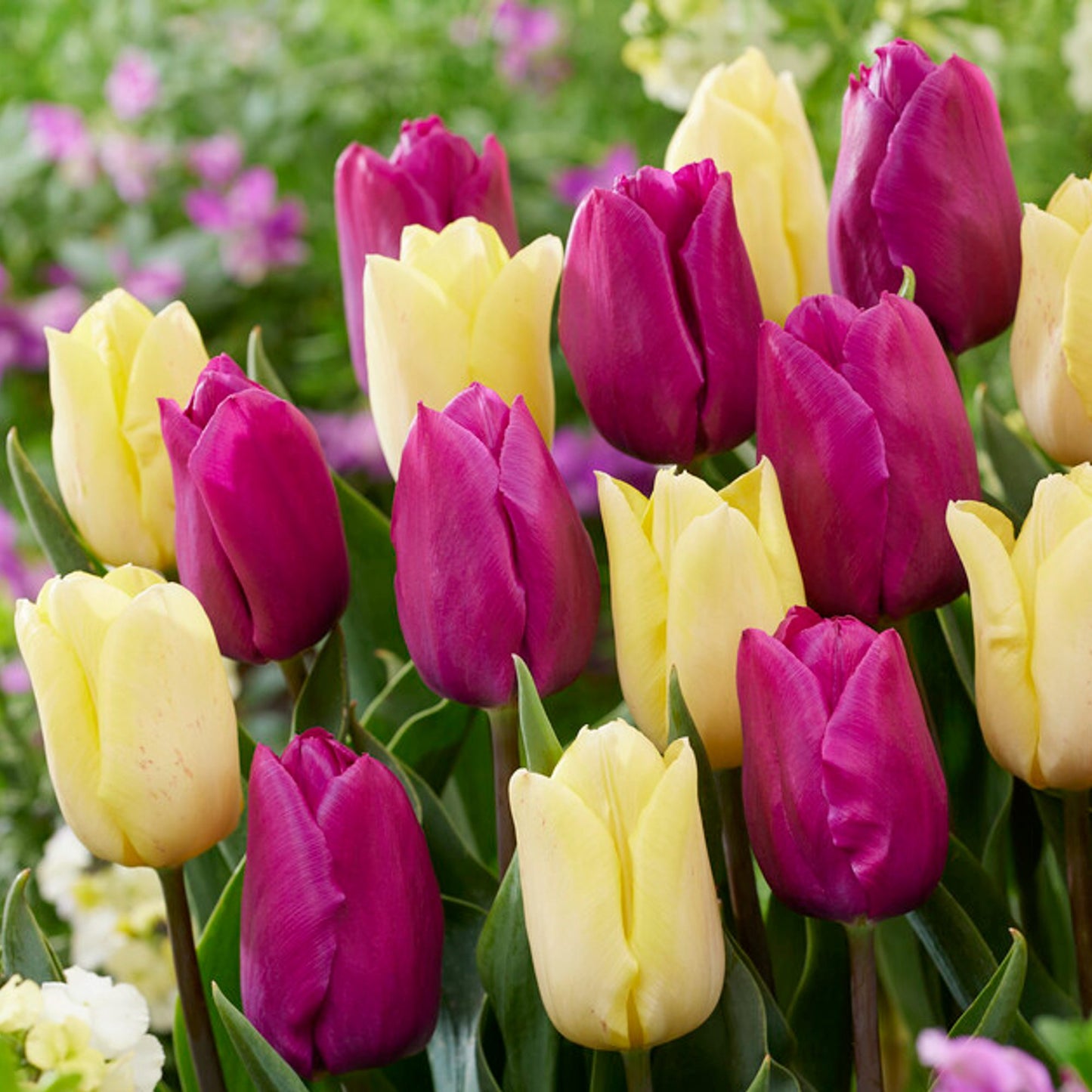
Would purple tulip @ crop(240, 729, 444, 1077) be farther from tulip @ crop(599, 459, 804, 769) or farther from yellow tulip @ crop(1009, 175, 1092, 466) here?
yellow tulip @ crop(1009, 175, 1092, 466)

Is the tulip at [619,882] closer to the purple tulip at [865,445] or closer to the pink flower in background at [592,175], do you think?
the purple tulip at [865,445]

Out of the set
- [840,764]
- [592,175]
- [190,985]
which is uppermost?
[840,764]

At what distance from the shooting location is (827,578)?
477 millimetres

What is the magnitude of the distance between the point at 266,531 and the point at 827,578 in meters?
0.16

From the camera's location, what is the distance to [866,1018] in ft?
1.51

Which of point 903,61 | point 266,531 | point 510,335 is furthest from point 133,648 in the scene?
point 903,61

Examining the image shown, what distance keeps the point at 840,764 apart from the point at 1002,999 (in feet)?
Result: 0.25

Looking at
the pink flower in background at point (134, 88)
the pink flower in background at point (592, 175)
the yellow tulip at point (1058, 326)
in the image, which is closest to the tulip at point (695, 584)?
the yellow tulip at point (1058, 326)

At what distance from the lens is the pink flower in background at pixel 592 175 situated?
1.75 metres

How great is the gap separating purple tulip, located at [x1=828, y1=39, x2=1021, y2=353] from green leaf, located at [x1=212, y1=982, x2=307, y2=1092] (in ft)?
1.00

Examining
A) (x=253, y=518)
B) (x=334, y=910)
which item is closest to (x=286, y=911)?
(x=334, y=910)

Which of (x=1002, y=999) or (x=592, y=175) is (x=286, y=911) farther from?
(x=592, y=175)

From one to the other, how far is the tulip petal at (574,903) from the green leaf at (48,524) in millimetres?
278

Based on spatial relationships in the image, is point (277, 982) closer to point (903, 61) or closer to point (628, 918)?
point (628, 918)
